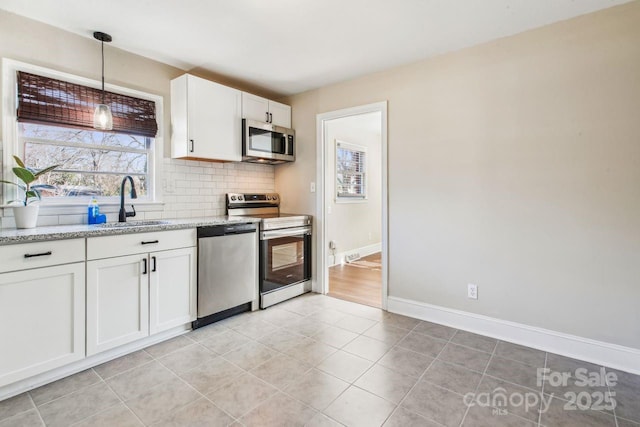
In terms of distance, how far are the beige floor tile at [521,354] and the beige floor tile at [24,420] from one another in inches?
114

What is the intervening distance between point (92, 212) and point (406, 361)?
2.70 metres

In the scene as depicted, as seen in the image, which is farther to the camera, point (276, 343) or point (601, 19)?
point (276, 343)

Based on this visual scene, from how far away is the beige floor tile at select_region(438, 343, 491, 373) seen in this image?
2.16 m

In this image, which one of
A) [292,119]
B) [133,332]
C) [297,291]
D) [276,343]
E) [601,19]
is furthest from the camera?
[292,119]

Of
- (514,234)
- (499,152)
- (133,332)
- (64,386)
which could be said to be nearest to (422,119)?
(499,152)

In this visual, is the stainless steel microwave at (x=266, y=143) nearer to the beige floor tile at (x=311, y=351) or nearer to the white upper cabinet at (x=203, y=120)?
the white upper cabinet at (x=203, y=120)

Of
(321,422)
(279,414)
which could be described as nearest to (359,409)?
(321,422)

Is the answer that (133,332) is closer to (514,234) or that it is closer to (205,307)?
(205,307)

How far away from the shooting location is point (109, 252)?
218cm

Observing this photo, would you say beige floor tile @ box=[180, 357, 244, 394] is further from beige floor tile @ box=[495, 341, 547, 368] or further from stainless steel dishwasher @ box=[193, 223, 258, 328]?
beige floor tile @ box=[495, 341, 547, 368]

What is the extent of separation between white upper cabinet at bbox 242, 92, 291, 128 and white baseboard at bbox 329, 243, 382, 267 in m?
2.35

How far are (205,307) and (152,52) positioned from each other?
2.35 meters

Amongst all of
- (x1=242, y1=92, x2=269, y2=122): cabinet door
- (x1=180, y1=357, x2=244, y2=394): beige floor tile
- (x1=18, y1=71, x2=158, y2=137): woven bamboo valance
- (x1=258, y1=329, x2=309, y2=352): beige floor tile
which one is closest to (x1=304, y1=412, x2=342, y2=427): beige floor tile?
(x1=180, y1=357, x2=244, y2=394): beige floor tile

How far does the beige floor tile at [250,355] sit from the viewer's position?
2.19m
